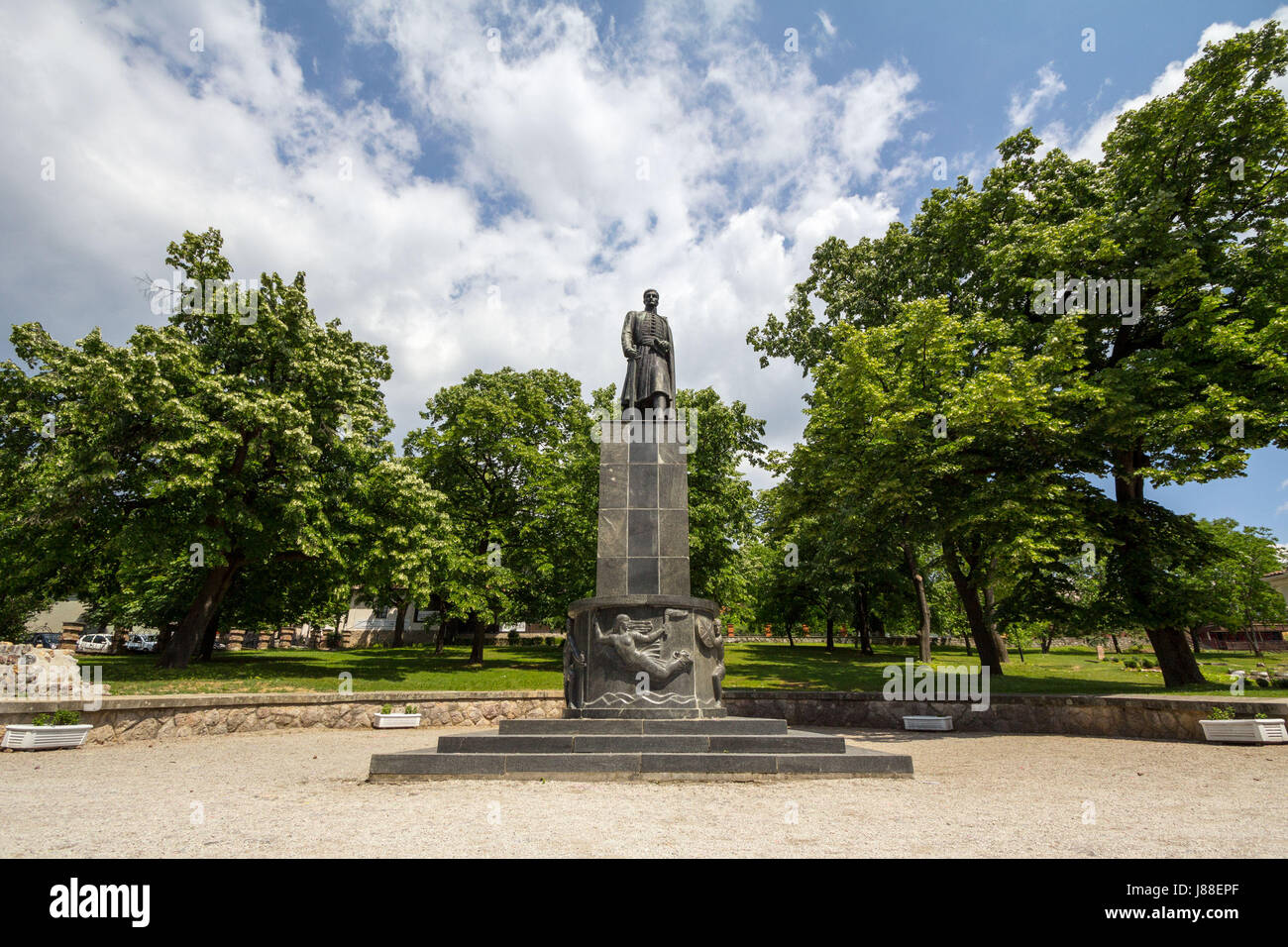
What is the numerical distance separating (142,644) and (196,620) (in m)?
28.3

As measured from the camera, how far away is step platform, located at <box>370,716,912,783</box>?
841cm

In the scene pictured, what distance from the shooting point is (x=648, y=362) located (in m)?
13.4

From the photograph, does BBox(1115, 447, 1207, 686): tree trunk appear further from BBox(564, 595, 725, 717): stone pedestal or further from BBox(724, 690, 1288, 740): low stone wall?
BBox(564, 595, 725, 717): stone pedestal

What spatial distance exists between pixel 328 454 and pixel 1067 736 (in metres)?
22.0

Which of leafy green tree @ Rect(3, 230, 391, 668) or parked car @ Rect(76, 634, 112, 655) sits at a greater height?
leafy green tree @ Rect(3, 230, 391, 668)

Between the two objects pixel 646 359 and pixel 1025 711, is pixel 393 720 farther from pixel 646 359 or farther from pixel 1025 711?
pixel 1025 711

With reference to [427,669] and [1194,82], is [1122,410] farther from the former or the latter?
[427,669]

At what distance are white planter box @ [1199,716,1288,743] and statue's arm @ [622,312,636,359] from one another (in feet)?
44.0

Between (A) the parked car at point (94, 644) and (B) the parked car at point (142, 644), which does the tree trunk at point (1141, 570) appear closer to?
(B) the parked car at point (142, 644)

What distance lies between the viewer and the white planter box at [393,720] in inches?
610

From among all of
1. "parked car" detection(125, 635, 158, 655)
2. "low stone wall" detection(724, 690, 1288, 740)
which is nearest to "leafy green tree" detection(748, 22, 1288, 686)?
"low stone wall" detection(724, 690, 1288, 740)

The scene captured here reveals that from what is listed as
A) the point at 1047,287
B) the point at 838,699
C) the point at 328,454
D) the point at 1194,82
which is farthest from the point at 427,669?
the point at 1194,82

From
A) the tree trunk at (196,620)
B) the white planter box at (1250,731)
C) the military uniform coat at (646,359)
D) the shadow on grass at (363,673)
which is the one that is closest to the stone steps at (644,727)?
the military uniform coat at (646,359)

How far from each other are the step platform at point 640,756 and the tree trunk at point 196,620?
14189 mm
